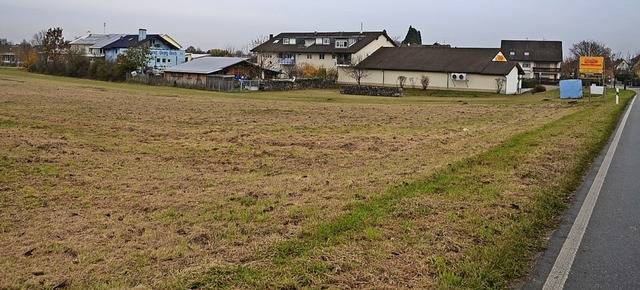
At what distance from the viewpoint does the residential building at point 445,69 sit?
2648 inches

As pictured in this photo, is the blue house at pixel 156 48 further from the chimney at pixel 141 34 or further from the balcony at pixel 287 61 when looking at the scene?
the balcony at pixel 287 61

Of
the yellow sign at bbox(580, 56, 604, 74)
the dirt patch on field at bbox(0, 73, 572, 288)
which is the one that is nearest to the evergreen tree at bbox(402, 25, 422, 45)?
the yellow sign at bbox(580, 56, 604, 74)

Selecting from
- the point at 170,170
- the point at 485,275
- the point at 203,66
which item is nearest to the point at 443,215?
the point at 485,275

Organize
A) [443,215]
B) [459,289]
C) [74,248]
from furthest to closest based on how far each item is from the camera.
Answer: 1. [443,215]
2. [74,248]
3. [459,289]

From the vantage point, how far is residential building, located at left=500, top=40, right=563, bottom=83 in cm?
10075

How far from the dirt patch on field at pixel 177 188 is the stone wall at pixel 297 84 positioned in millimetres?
43823

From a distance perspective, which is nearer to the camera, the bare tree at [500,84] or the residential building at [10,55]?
the bare tree at [500,84]

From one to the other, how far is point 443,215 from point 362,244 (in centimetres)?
172

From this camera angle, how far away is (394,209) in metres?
7.90

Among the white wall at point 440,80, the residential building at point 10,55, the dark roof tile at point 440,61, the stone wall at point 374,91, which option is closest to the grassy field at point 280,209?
the stone wall at point 374,91

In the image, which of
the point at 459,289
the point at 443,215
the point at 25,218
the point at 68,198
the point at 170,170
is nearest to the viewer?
the point at 459,289

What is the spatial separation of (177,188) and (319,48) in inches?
3152

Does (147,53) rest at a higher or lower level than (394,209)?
higher

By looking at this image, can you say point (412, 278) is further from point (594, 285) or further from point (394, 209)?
point (394, 209)
